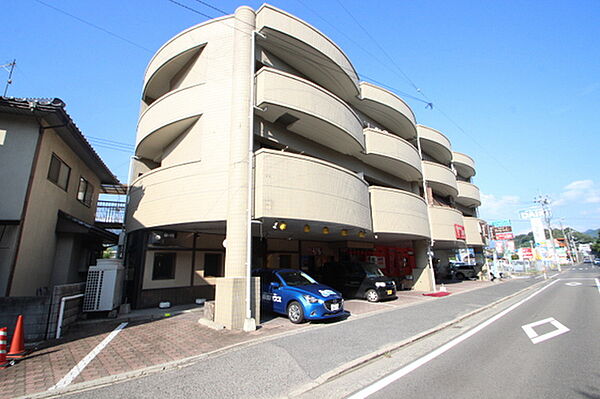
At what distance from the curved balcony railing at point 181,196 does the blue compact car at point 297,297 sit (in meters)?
3.06

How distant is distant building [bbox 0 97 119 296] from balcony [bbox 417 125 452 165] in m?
22.3

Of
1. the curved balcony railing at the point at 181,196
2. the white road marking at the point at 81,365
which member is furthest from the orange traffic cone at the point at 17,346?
the curved balcony railing at the point at 181,196

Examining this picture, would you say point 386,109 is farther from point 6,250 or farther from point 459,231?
point 6,250

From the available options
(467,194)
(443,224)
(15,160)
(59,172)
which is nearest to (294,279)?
(15,160)

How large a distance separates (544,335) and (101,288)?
44.1 ft

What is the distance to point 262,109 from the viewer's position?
34.7 feet

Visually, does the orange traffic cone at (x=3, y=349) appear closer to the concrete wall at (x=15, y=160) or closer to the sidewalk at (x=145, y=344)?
the sidewalk at (x=145, y=344)

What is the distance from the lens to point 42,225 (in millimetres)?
10078

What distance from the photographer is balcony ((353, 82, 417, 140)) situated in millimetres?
16905

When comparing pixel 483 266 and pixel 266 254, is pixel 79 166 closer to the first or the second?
pixel 266 254

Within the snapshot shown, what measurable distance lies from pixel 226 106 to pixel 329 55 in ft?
19.5

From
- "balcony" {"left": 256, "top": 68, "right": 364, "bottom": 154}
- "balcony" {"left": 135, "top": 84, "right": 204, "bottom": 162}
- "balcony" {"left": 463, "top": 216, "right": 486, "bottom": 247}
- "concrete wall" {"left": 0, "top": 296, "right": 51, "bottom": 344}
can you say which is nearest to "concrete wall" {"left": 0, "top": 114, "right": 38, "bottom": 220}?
"concrete wall" {"left": 0, "top": 296, "right": 51, "bottom": 344}

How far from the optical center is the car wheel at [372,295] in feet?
43.3

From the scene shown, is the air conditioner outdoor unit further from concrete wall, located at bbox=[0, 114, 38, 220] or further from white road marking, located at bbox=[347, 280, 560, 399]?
white road marking, located at bbox=[347, 280, 560, 399]
